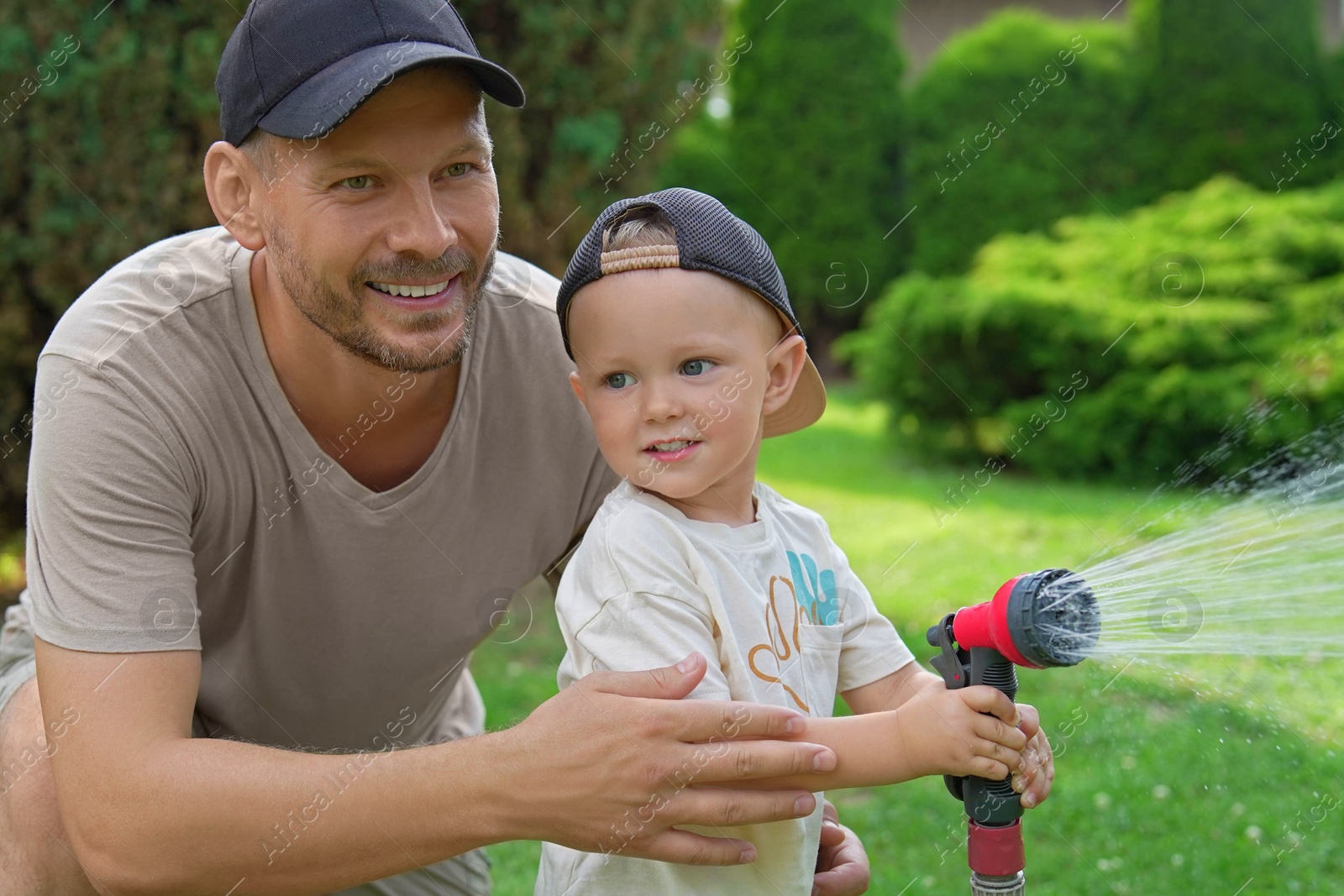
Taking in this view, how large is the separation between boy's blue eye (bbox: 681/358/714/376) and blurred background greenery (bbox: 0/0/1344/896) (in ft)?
7.90

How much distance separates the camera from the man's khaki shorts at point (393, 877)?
300cm

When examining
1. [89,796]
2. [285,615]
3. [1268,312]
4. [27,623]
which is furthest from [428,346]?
[1268,312]

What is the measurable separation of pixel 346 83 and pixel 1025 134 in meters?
12.4

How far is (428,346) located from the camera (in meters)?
2.64

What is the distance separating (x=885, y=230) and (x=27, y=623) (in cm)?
1318

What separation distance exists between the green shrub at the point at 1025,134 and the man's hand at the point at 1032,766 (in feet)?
39.1

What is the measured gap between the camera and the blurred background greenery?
480 cm

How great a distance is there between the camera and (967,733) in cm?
198

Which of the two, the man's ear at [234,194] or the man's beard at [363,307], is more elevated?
the man's ear at [234,194]

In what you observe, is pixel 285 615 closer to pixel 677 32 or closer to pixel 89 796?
Result: pixel 89 796

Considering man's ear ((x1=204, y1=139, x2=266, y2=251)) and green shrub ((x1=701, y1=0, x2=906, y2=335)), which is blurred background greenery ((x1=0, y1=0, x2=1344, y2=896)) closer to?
green shrub ((x1=701, y1=0, x2=906, y2=335))

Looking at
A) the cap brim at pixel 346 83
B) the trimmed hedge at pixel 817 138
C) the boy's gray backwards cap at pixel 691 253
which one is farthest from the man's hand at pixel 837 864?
the trimmed hedge at pixel 817 138

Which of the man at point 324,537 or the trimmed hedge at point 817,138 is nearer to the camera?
the man at point 324,537

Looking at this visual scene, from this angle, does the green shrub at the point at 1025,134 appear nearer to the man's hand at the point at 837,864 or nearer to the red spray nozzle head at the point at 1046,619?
the man's hand at the point at 837,864
